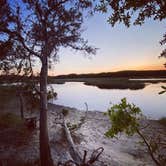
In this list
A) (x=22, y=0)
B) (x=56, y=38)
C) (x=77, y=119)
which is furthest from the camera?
(x=77, y=119)

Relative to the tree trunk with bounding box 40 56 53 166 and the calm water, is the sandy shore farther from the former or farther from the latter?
the calm water

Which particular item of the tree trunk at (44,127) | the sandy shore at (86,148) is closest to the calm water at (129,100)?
the sandy shore at (86,148)

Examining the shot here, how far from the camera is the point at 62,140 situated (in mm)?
13508

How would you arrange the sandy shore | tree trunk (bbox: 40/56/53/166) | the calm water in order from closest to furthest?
1. tree trunk (bbox: 40/56/53/166)
2. the sandy shore
3. the calm water

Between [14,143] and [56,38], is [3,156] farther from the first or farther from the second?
[56,38]

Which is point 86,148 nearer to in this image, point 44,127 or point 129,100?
point 44,127

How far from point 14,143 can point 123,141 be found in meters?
6.58

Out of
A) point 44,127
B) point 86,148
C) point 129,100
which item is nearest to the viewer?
point 44,127

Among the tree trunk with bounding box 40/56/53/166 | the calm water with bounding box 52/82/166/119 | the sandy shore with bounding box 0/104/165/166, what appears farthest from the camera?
the calm water with bounding box 52/82/166/119

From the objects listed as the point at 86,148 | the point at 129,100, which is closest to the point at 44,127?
the point at 86,148

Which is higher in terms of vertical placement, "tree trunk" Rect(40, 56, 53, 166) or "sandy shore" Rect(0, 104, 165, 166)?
"tree trunk" Rect(40, 56, 53, 166)

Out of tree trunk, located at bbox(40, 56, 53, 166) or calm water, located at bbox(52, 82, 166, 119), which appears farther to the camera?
calm water, located at bbox(52, 82, 166, 119)

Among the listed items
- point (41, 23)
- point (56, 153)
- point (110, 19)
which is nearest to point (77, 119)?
point (56, 153)

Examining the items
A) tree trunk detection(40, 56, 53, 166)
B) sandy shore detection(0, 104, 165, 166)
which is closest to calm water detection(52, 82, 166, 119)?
sandy shore detection(0, 104, 165, 166)
